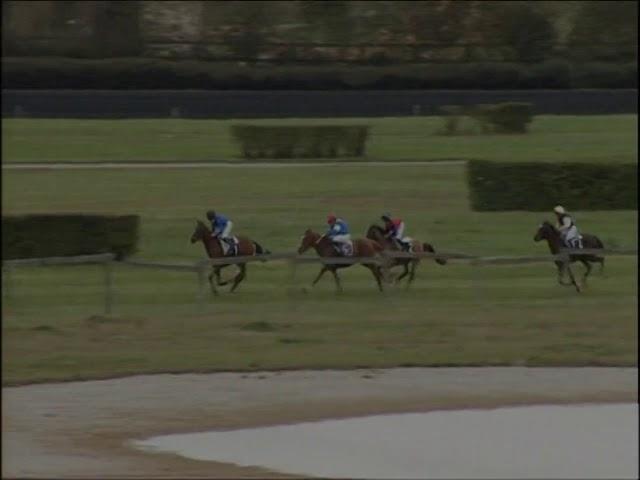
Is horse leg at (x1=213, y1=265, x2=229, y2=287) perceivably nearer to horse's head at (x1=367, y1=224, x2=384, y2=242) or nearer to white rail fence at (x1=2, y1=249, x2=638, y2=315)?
white rail fence at (x1=2, y1=249, x2=638, y2=315)

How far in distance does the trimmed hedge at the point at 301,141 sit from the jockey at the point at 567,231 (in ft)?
31.1

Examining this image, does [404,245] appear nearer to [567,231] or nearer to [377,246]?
[377,246]

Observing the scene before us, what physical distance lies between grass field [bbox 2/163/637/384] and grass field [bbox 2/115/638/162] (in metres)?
2.29

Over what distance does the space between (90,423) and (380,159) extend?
1556cm

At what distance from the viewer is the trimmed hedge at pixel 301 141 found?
24.3 meters

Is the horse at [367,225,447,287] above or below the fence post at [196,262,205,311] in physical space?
above

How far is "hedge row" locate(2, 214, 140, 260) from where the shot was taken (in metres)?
15.9

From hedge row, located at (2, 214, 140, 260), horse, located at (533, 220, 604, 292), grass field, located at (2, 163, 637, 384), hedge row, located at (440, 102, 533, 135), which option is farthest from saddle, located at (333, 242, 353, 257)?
hedge row, located at (440, 102, 533, 135)

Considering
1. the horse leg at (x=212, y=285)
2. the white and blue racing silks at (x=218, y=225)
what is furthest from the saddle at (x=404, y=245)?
the horse leg at (x=212, y=285)

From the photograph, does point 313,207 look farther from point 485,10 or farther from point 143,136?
point 485,10

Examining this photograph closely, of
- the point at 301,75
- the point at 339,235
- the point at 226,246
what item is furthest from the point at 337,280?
the point at 301,75

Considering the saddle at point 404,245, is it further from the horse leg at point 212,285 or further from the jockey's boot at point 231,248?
the horse leg at point 212,285

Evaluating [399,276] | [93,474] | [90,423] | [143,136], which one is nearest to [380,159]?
[143,136]

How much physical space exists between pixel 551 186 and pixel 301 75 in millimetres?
10634
